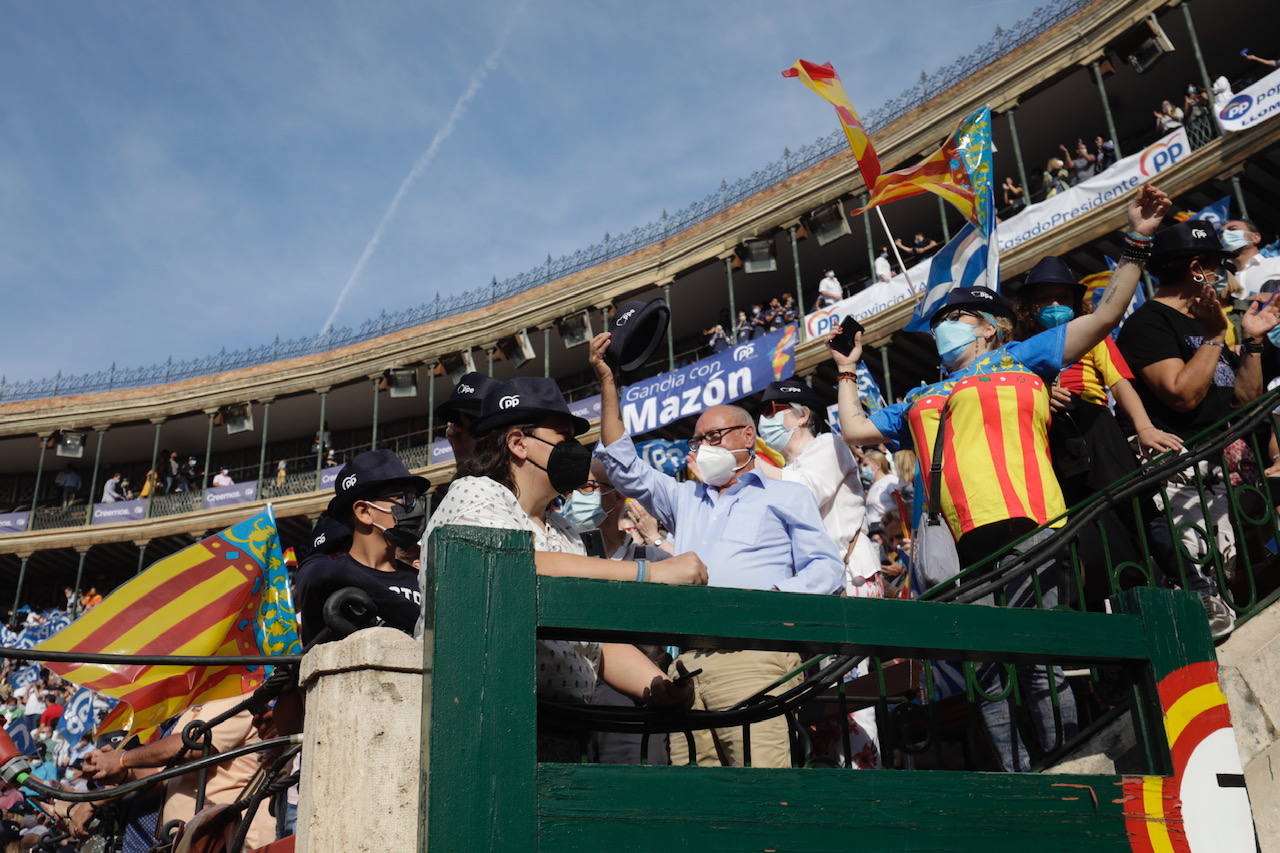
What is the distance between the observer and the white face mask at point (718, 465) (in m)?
4.65

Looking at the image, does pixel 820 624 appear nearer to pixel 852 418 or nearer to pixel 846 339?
pixel 852 418

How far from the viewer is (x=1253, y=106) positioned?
575 inches

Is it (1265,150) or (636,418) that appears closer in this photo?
(1265,150)

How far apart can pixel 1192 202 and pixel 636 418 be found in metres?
9.75

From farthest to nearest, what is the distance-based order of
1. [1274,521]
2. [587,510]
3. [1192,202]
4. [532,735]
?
1. [1192,202]
2. [587,510]
3. [1274,521]
4. [532,735]

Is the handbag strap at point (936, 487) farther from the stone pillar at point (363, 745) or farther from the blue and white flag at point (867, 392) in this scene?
Answer: the blue and white flag at point (867, 392)

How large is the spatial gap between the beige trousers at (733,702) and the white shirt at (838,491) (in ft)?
6.46

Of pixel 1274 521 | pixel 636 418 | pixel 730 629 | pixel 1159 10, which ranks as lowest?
pixel 730 629

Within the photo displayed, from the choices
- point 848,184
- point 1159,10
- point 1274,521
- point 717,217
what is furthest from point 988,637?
point 717,217

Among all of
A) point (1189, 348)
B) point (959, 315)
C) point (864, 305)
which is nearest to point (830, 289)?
point (864, 305)

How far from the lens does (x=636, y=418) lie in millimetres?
20484

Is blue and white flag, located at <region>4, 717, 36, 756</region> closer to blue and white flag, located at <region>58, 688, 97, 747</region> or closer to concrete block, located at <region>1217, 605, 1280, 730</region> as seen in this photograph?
blue and white flag, located at <region>58, 688, 97, 747</region>

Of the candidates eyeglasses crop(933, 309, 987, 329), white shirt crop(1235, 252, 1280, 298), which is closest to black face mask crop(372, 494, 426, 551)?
eyeglasses crop(933, 309, 987, 329)

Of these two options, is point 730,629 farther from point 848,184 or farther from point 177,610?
point 848,184
